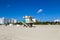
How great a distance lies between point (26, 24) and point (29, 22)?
674 mm

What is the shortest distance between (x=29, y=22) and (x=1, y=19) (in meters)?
88.6

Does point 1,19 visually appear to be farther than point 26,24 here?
Yes

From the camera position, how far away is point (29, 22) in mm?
24203

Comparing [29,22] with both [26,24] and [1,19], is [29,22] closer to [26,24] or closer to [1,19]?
[26,24]

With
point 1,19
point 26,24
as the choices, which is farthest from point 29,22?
point 1,19

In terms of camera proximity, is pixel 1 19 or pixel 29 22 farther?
pixel 1 19

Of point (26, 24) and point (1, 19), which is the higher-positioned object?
point (1, 19)

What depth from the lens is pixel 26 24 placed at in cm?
2422

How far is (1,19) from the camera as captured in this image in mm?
109500

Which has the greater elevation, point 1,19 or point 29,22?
point 1,19

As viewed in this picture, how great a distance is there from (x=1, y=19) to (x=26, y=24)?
290 ft
